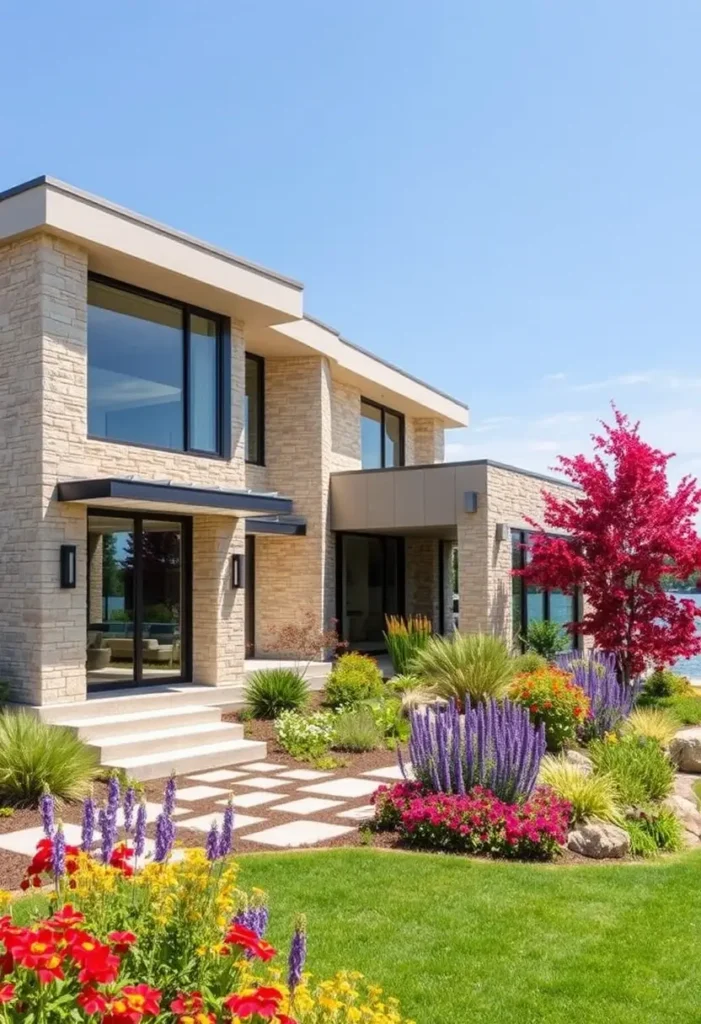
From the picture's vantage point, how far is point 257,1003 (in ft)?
8.50

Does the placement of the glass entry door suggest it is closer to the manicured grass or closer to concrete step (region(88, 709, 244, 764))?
concrete step (region(88, 709, 244, 764))

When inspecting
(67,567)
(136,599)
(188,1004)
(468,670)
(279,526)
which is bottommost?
(468,670)

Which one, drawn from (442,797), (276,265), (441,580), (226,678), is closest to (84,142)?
(276,265)

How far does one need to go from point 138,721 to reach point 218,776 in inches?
60.0

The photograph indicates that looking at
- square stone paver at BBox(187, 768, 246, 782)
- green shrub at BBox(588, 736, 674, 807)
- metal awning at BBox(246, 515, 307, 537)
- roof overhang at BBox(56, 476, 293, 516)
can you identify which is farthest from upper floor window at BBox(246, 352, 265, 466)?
green shrub at BBox(588, 736, 674, 807)

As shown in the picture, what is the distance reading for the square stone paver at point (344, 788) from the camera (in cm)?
945

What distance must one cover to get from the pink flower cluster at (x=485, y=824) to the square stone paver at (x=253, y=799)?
1.85 metres

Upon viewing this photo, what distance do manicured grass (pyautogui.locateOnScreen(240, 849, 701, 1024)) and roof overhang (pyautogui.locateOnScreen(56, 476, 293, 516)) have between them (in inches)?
218

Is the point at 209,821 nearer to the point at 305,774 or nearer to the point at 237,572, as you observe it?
the point at 305,774

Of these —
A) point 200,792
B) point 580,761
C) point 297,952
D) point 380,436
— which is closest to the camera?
point 297,952

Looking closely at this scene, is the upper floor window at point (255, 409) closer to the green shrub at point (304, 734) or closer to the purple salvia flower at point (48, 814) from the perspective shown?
the green shrub at point (304, 734)

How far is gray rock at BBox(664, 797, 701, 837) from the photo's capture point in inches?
329

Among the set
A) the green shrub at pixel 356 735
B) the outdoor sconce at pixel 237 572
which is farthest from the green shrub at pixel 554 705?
the outdoor sconce at pixel 237 572

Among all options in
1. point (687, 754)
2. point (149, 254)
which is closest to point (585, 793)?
point (687, 754)
